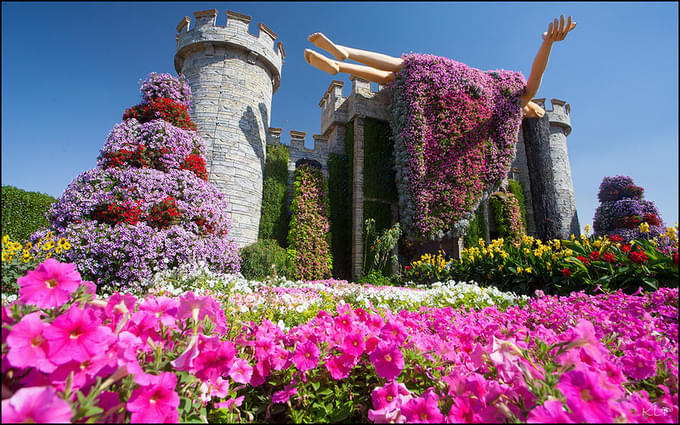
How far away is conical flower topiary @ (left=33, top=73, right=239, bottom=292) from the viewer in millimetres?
4832

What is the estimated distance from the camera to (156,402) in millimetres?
943

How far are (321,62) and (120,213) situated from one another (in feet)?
22.1

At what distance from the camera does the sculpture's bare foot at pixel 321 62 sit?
9.05m

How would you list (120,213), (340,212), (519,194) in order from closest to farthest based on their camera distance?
(120,213)
(340,212)
(519,194)

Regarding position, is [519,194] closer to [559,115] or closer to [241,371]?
[559,115]

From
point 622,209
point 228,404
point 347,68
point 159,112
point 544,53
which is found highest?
point 544,53

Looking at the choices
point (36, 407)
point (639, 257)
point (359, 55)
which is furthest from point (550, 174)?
point (36, 407)

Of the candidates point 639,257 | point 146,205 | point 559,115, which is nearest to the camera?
point 639,257

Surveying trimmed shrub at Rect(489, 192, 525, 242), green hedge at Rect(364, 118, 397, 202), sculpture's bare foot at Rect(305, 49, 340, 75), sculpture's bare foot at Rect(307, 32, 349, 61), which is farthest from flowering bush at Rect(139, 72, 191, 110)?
trimmed shrub at Rect(489, 192, 525, 242)

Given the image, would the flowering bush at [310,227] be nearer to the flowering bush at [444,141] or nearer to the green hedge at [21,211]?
the flowering bush at [444,141]

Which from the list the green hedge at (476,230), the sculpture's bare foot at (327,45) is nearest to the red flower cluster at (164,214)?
the sculpture's bare foot at (327,45)

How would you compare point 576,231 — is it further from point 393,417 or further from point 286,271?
point 393,417

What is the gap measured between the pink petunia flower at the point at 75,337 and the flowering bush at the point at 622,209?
16.1 metres

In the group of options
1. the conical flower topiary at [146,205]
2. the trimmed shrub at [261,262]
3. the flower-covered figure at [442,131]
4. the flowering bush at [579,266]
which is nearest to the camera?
the flowering bush at [579,266]
